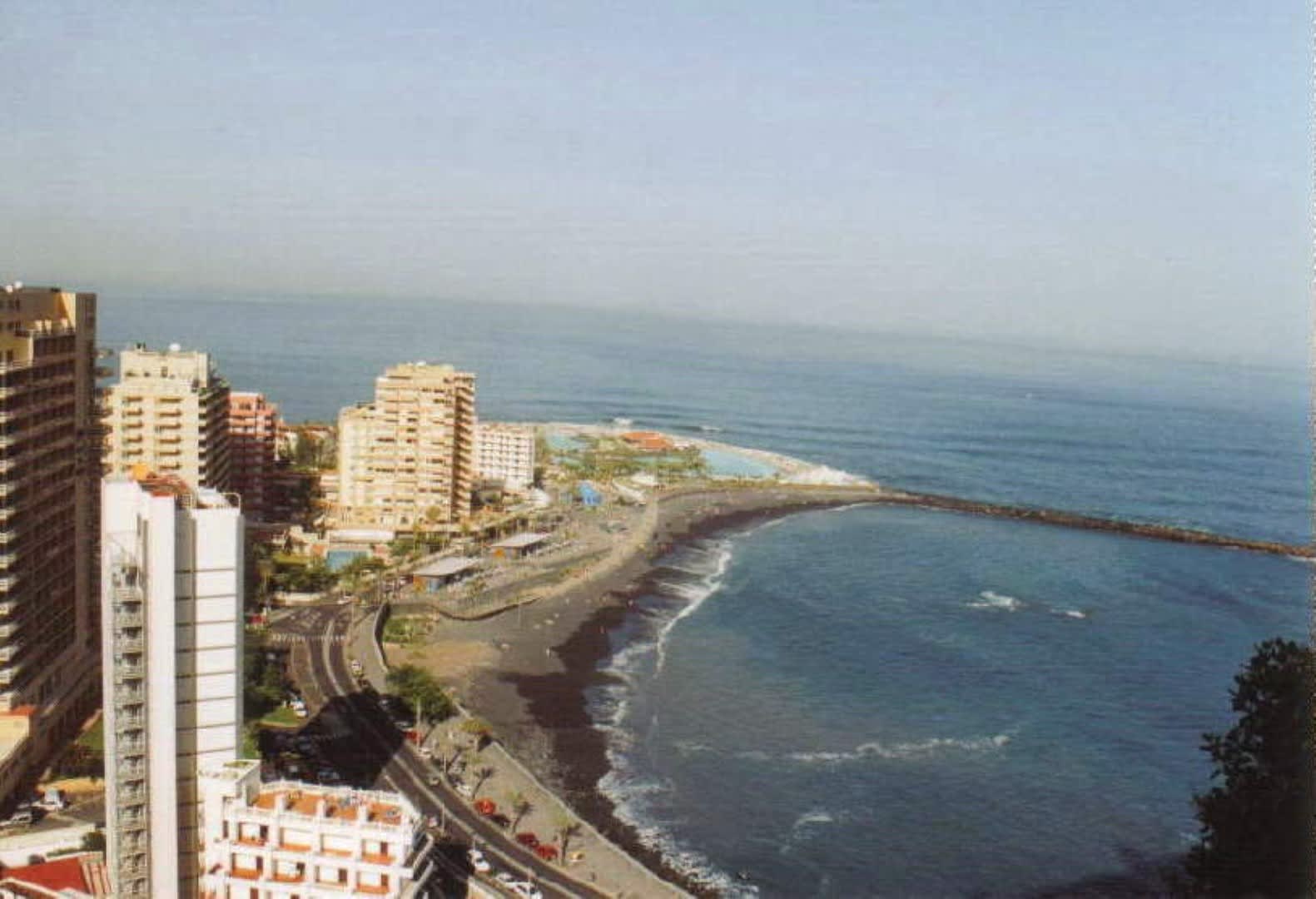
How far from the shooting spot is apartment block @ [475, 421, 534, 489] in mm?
77875

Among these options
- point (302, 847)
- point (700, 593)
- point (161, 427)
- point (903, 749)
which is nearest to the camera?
point (302, 847)

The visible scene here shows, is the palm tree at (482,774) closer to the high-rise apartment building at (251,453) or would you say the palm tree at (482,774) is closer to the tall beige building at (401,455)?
the tall beige building at (401,455)

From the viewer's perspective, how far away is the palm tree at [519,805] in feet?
98.8

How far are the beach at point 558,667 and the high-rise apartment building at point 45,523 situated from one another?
1302 centimetres

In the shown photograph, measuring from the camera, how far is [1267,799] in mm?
25109

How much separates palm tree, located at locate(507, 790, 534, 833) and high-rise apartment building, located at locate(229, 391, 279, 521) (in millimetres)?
34635

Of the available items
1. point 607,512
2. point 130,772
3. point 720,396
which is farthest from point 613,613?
point 720,396

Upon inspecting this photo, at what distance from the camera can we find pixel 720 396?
17088 centimetres

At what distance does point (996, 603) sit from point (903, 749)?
22426mm

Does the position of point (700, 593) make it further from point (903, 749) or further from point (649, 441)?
point (649, 441)

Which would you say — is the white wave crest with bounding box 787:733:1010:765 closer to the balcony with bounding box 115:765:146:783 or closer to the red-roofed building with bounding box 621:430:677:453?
the balcony with bounding box 115:765:146:783

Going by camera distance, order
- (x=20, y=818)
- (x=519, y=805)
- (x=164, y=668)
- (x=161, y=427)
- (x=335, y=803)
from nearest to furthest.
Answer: (x=335, y=803)
(x=164, y=668)
(x=20, y=818)
(x=519, y=805)
(x=161, y=427)

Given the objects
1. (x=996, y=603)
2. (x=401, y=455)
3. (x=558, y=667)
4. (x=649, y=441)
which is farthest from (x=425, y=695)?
(x=649, y=441)

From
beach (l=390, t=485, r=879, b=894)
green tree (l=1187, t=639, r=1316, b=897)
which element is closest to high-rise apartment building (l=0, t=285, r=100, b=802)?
beach (l=390, t=485, r=879, b=894)
